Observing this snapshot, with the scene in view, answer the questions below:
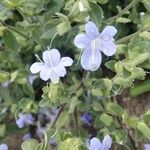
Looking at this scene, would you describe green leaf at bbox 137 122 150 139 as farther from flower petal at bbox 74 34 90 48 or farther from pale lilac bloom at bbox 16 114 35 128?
pale lilac bloom at bbox 16 114 35 128

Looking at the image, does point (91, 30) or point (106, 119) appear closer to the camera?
point (91, 30)

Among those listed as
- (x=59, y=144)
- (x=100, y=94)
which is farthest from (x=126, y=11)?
(x=59, y=144)

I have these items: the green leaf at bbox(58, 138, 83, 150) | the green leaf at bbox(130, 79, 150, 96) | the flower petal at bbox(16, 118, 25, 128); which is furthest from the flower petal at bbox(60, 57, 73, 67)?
the flower petal at bbox(16, 118, 25, 128)

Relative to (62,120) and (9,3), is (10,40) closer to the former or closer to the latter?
(9,3)

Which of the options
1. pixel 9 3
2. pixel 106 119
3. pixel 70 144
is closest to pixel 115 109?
pixel 106 119

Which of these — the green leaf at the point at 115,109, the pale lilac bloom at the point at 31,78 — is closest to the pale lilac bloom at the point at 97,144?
the green leaf at the point at 115,109

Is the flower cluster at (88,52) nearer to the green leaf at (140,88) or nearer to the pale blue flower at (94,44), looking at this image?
the pale blue flower at (94,44)
